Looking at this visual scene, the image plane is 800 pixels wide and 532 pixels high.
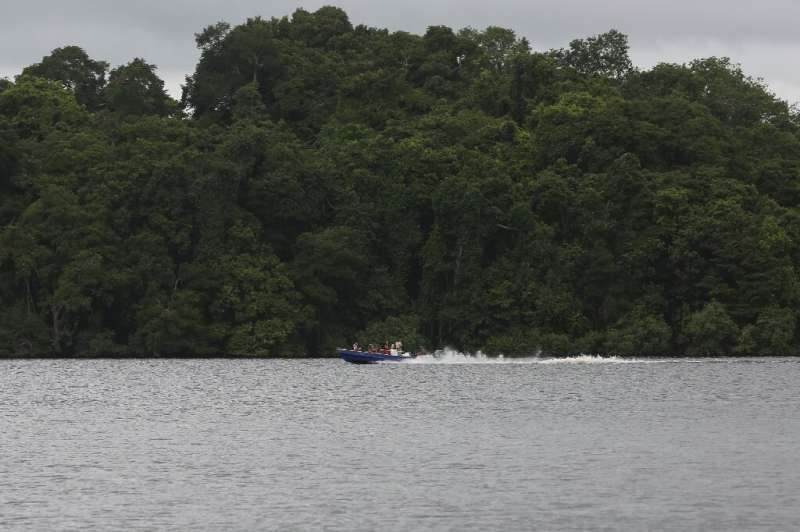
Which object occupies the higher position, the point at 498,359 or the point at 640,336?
the point at 640,336

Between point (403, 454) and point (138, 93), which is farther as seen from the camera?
point (138, 93)

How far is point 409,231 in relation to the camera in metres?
126

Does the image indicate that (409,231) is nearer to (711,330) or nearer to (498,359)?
(498,359)

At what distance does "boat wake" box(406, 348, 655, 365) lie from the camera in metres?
104

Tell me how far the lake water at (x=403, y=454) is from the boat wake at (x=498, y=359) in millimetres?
21290

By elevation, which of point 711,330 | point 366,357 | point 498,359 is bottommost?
point 366,357

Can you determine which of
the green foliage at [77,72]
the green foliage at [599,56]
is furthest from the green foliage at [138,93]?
the green foliage at [599,56]

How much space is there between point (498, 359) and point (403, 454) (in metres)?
66.4

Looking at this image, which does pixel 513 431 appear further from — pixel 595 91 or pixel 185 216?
pixel 595 91

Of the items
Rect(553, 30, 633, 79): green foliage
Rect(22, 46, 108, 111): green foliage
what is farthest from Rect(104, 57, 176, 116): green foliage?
Rect(553, 30, 633, 79): green foliage

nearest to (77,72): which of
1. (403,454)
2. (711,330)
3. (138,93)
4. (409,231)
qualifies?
(138,93)

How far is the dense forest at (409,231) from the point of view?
113 m

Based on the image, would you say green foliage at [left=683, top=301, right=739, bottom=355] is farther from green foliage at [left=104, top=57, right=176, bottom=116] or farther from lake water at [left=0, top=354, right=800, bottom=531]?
green foliage at [left=104, top=57, right=176, bottom=116]

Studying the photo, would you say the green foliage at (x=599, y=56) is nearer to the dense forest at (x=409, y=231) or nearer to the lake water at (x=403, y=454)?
the dense forest at (x=409, y=231)
